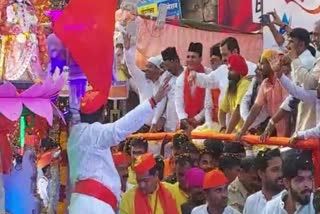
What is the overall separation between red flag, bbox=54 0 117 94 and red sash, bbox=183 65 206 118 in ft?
10.2

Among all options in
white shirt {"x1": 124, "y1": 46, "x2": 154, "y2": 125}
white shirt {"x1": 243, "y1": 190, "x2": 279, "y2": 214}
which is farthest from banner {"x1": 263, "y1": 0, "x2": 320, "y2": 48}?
white shirt {"x1": 243, "y1": 190, "x2": 279, "y2": 214}

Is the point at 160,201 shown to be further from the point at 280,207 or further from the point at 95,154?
the point at 280,207

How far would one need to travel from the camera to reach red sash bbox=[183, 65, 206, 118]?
859cm

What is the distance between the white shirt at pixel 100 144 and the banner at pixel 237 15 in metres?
6.55


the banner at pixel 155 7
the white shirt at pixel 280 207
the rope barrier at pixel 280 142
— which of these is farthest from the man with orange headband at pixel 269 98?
the banner at pixel 155 7

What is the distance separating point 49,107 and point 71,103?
40 centimetres

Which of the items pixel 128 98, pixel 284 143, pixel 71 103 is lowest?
pixel 128 98

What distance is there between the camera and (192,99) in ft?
28.4

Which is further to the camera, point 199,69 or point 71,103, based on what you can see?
point 199,69

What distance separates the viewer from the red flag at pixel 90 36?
17.7 feet

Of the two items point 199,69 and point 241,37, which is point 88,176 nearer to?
point 199,69

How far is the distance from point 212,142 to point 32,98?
2335 millimetres

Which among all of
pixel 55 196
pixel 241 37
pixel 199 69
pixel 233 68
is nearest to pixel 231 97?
pixel 233 68

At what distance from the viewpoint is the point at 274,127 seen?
6.84m
